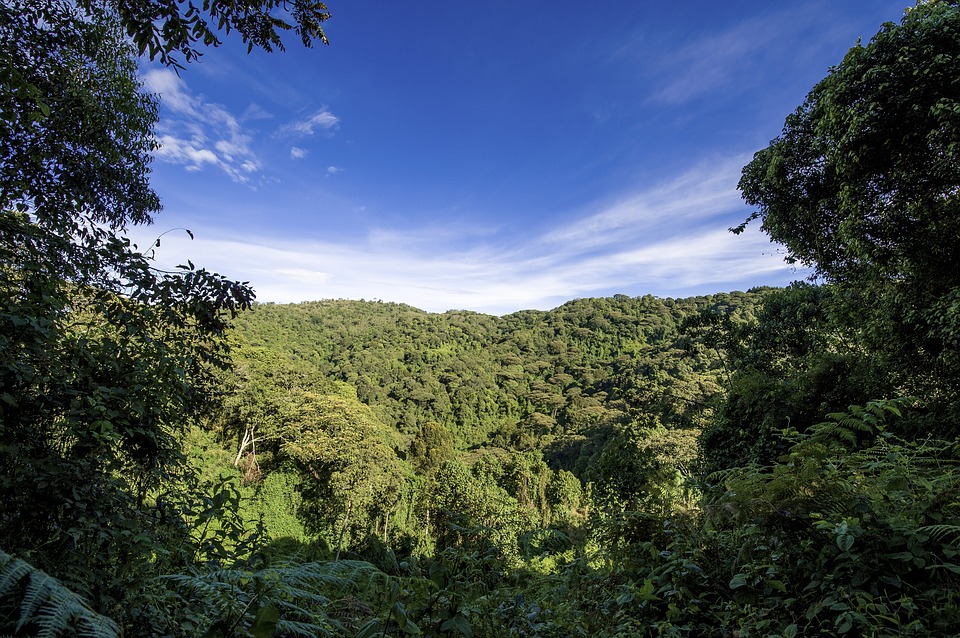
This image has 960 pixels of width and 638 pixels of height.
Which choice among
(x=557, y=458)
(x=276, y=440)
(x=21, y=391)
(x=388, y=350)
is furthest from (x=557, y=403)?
(x=21, y=391)

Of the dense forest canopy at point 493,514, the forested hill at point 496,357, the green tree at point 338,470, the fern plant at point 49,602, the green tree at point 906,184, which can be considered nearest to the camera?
the fern plant at point 49,602

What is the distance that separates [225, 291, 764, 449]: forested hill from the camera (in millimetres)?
50594

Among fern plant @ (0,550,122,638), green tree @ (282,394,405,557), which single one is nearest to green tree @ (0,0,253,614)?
fern plant @ (0,550,122,638)

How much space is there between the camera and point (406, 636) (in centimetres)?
142

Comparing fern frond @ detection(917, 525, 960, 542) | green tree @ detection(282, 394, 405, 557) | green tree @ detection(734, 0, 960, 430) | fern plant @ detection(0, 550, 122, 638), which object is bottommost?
green tree @ detection(282, 394, 405, 557)

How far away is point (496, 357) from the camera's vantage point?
255 feet

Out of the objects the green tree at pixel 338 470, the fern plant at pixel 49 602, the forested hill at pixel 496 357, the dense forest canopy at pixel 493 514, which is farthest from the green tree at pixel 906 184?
the forested hill at pixel 496 357

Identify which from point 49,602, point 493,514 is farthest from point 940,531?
point 493,514

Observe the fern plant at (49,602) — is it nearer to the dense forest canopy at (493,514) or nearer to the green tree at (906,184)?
the dense forest canopy at (493,514)

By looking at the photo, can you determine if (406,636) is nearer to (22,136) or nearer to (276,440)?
(22,136)

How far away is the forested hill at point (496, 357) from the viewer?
50.6 metres

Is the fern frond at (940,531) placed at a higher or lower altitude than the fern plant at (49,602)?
lower

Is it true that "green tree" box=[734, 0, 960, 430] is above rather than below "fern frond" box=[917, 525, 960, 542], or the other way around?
above

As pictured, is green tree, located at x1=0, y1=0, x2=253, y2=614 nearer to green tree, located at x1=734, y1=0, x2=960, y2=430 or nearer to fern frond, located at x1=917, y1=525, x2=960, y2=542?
fern frond, located at x1=917, y1=525, x2=960, y2=542
